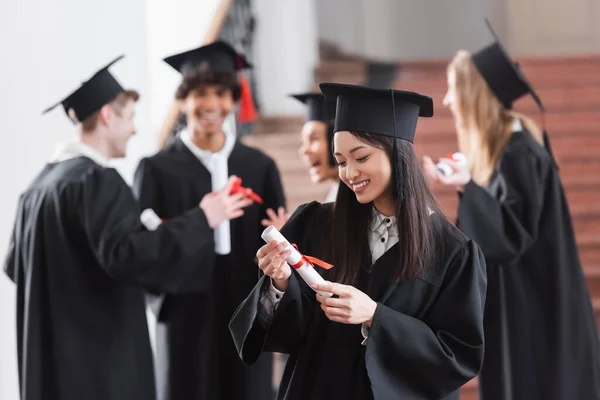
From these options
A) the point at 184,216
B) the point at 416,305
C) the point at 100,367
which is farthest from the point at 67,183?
the point at 416,305

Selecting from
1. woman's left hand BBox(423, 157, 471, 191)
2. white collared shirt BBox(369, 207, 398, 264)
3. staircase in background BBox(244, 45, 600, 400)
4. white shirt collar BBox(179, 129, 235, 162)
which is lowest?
staircase in background BBox(244, 45, 600, 400)

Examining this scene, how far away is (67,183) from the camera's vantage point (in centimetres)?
380

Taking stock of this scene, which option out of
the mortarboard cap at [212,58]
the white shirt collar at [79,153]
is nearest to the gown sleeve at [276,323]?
the white shirt collar at [79,153]

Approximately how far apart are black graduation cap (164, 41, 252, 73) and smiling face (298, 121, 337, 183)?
19.6 inches

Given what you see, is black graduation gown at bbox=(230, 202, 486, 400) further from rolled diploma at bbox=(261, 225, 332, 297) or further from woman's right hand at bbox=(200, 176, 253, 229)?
woman's right hand at bbox=(200, 176, 253, 229)

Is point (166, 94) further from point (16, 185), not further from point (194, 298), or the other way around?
point (194, 298)

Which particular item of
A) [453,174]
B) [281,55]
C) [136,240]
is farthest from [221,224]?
[281,55]

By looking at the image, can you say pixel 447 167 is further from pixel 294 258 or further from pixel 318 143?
pixel 294 258

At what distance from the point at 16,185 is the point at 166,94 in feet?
7.63

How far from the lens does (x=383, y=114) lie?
2.48 metres

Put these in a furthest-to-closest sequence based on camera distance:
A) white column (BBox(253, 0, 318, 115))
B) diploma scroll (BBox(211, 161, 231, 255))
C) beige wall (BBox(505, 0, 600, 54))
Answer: beige wall (BBox(505, 0, 600, 54)) < white column (BBox(253, 0, 318, 115)) < diploma scroll (BBox(211, 161, 231, 255))

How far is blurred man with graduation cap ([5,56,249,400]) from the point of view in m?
3.82

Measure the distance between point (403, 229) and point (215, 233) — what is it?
172 cm

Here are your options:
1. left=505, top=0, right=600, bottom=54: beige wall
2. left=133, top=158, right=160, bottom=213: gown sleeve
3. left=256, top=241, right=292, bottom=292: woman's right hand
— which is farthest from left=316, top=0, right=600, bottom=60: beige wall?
left=256, top=241, right=292, bottom=292: woman's right hand
